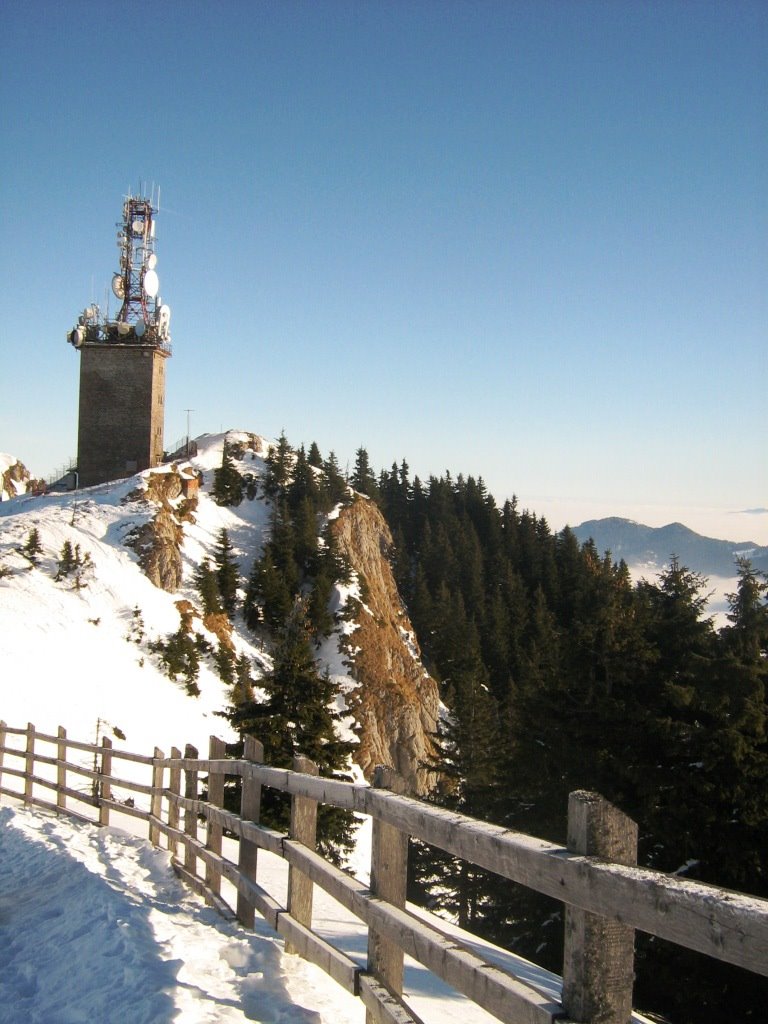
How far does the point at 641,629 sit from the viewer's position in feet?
56.8

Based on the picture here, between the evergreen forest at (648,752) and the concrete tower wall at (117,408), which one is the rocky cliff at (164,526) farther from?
the evergreen forest at (648,752)

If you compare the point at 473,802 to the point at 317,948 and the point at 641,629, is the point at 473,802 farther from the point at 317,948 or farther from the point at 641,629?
the point at 317,948

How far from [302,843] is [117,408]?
155ft

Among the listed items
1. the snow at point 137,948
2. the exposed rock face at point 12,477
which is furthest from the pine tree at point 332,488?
the exposed rock face at point 12,477

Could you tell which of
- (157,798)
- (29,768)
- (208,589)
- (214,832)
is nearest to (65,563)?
(208,589)

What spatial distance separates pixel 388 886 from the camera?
4199 mm

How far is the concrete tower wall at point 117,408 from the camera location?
1939 inches

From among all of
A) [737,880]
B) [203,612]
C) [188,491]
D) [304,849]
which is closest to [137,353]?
[188,491]

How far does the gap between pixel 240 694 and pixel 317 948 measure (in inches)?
1093

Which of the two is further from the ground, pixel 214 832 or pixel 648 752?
pixel 214 832

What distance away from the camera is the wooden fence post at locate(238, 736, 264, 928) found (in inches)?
246

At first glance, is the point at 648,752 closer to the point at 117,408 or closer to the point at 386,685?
the point at 386,685

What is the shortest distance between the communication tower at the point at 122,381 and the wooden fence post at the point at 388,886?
4781 centimetres

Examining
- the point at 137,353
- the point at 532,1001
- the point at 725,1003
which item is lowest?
the point at 725,1003
